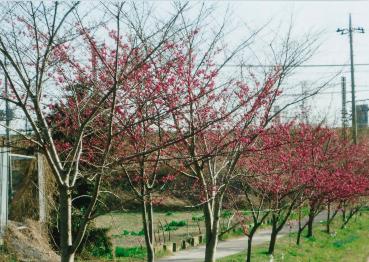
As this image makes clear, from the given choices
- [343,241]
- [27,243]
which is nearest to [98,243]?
[27,243]

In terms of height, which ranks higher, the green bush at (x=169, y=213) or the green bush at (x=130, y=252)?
the green bush at (x=130, y=252)

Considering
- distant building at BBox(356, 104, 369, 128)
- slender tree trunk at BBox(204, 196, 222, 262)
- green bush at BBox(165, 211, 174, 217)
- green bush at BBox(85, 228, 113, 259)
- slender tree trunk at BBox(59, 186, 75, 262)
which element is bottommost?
green bush at BBox(165, 211, 174, 217)

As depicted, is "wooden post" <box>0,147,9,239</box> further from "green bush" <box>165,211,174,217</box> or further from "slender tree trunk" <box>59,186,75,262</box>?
"green bush" <box>165,211,174,217</box>

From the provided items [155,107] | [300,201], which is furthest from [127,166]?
[300,201]

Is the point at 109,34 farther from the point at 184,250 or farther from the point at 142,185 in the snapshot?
the point at 184,250

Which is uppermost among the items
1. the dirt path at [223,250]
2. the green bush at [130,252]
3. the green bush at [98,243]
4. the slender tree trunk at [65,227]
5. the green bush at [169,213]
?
the slender tree trunk at [65,227]

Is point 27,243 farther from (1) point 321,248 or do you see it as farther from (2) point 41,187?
(1) point 321,248

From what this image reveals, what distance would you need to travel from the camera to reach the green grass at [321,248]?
538 inches

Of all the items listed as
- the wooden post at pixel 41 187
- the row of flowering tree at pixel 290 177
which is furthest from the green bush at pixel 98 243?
the row of flowering tree at pixel 290 177

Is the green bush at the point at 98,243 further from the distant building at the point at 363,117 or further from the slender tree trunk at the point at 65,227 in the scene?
the distant building at the point at 363,117

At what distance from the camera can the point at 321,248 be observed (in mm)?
16000

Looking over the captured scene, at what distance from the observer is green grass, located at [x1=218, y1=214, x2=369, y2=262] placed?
13656 millimetres

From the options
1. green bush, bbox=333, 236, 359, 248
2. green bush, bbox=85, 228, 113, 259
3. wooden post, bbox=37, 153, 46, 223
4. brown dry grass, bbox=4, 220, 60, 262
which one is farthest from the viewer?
green bush, bbox=333, 236, 359, 248

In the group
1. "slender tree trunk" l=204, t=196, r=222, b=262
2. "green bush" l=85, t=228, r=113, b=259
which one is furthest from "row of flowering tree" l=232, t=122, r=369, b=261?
"green bush" l=85, t=228, r=113, b=259
